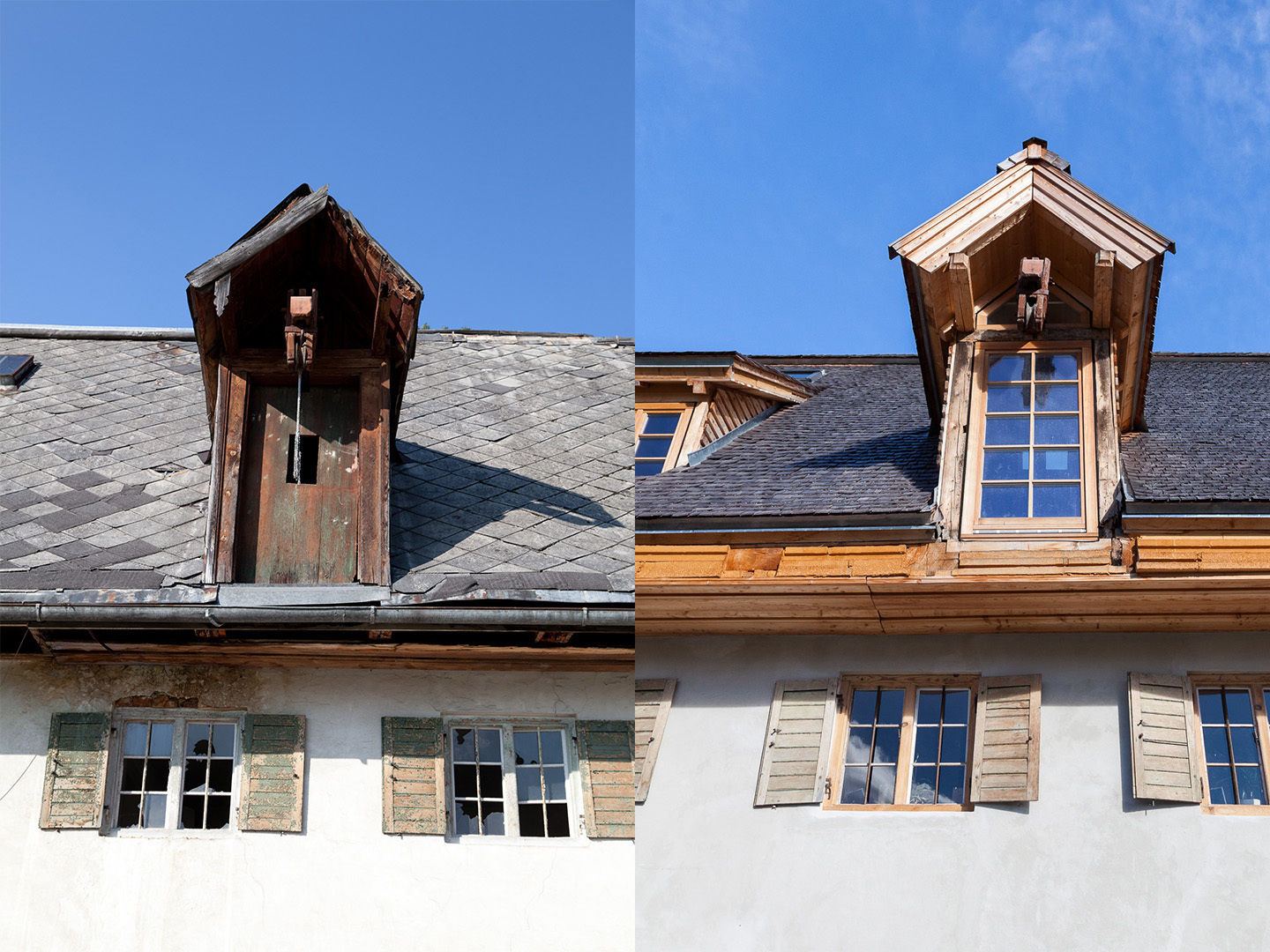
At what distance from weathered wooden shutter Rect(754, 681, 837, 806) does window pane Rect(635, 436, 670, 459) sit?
7.69 feet

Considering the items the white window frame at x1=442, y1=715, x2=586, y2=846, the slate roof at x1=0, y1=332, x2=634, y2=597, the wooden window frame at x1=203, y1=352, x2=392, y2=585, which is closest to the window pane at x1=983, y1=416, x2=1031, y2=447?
the slate roof at x1=0, y1=332, x2=634, y2=597

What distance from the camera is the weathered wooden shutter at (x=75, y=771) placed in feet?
22.6

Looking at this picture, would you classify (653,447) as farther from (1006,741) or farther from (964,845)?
(964,845)

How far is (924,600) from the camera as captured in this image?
7.38 m

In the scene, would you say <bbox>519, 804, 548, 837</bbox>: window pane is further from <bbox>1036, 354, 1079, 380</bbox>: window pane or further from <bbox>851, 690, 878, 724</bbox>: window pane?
<bbox>1036, 354, 1079, 380</bbox>: window pane

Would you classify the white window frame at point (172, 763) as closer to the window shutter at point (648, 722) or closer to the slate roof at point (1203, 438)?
the window shutter at point (648, 722)

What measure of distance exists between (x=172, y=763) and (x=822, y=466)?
14.1ft

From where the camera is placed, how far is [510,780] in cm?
729

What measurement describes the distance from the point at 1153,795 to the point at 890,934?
5.09 feet

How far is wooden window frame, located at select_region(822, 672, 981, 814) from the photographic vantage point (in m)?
7.38

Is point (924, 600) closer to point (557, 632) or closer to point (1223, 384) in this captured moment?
point (557, 632)

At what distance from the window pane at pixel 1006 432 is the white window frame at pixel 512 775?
→ 300 centimetres

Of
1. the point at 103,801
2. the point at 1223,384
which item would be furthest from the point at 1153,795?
the point at 103,801

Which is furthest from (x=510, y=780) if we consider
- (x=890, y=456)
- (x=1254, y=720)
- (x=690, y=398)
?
(x=1254, y=720)
